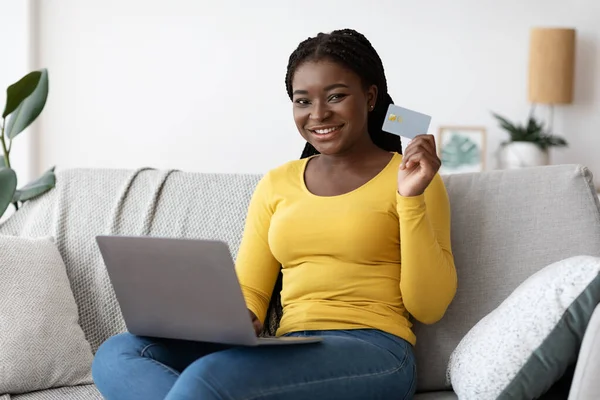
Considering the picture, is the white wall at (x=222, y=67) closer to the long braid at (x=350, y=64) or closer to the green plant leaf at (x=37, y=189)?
the green plant leaf at (x=37, y=189)

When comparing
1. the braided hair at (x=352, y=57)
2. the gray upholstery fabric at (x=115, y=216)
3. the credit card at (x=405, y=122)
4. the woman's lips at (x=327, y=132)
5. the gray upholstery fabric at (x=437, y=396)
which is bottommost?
the gray upholstery fabric at (x=437, y=396)

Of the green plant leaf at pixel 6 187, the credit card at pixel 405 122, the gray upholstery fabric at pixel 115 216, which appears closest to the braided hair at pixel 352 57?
the credit card at pixel 405 122

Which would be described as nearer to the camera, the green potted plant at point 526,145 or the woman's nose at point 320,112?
the woman's nose at point 320,112

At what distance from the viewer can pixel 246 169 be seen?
4.65 metres

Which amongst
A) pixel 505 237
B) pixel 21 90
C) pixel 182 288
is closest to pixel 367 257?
pixel 505 237

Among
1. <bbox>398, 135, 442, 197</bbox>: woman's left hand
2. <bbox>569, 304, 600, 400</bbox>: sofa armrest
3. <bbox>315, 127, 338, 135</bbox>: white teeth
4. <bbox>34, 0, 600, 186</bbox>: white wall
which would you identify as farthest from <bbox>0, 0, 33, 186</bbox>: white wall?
<bbox>569, 304, 600, 400</bbox>: sofa armrest

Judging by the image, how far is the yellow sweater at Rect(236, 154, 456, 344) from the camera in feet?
5.87

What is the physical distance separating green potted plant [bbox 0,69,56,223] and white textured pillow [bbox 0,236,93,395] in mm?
261

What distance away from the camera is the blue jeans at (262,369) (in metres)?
1.52

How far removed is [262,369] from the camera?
1545 mm

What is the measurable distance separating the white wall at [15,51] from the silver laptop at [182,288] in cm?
292

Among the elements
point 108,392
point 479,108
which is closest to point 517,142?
point 479,108

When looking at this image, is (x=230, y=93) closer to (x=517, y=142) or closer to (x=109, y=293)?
(x=517, y=142)

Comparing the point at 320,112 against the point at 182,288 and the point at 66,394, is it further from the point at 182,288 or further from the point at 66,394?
the point at 66,394
